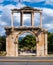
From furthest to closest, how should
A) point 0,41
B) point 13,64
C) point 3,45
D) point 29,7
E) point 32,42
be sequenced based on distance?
point 32,42, point 0,41, point 3,45, point 29,7, point 13,64

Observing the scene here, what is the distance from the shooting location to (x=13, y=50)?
207 feet

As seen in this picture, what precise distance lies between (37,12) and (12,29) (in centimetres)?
560

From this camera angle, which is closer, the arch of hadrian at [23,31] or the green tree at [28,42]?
the arch of hadrian at [23,31]

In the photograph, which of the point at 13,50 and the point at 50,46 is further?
the point at 50,46

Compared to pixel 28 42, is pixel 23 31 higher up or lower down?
higher up

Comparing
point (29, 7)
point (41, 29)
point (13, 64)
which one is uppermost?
point (29, 7)

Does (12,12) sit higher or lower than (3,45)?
higher

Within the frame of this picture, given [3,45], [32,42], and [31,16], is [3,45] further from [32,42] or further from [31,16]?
[32,42]

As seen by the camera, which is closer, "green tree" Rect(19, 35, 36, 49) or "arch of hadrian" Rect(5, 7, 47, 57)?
"arch of hadrian" Rect(5, 7, 47, 57)

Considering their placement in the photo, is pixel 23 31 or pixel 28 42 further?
pixel 28 42

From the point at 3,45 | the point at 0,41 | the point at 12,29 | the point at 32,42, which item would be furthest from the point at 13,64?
the point at 32,42

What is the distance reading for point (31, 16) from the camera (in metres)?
63.2

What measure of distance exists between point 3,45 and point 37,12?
1953 centimetres

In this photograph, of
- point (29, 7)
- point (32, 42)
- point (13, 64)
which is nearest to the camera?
point (13, 64)
